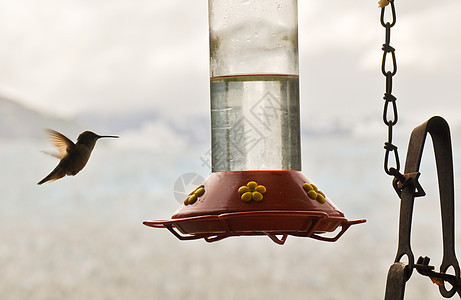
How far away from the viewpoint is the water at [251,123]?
2.11 meters

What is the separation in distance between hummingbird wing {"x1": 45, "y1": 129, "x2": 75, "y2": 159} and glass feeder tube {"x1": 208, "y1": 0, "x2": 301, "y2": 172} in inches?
27.2

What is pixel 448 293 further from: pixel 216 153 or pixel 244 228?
pixel 216 153

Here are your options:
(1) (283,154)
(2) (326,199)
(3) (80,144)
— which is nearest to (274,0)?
(1) (283,154)

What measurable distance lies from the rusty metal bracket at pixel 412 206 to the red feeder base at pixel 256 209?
25cm

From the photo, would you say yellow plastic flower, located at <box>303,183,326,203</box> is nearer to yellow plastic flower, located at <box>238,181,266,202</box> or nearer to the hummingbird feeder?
the hummingbird feeder

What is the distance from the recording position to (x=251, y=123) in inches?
84.5

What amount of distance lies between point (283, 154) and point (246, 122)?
6.3 inches

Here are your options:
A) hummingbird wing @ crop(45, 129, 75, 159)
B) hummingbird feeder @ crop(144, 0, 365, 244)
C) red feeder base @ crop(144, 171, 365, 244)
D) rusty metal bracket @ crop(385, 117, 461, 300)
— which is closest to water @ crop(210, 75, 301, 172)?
hummingbird feeder @ crop(144, 0, 365, 244)

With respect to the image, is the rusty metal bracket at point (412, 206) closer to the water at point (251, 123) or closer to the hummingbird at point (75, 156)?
the water at point (251, 123)

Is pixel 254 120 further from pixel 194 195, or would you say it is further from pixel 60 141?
pixel 60 141

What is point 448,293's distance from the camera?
1.70 metres

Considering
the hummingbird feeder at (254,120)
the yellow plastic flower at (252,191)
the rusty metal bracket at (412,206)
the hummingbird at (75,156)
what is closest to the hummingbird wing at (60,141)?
the hummingbird at (75,156)

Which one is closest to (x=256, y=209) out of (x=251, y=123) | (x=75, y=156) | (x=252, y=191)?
(x=252, y=191)

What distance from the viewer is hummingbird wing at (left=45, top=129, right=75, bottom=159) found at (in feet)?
8.49
